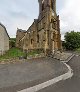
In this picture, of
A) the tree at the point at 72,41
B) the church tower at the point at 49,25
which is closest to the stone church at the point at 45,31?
the church tower at the point at 49,25

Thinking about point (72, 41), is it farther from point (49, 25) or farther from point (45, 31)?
point (45, 31)

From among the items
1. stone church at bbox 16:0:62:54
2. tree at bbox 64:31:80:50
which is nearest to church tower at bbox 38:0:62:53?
stone church at bbox 16:0:62:54

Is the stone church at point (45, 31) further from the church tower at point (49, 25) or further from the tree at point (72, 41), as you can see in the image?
the tree at point (72, 41)

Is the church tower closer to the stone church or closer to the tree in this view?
the stone church

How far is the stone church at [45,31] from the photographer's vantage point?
1433 inches

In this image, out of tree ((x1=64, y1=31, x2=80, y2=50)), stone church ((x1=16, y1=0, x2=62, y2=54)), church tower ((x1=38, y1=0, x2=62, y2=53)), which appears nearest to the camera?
church tower ((x1=38, y1=0, x2=62, y2=53))

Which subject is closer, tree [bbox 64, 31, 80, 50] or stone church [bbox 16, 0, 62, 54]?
stone church [bbox 16, 0, 62, 54]

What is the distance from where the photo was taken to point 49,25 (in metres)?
36.5

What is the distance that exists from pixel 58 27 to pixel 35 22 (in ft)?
21.9

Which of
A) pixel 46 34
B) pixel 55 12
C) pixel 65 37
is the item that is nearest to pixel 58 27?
pixel 55 12

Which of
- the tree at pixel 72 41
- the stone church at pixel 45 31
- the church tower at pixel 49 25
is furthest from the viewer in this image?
the tree at pixel 72 41

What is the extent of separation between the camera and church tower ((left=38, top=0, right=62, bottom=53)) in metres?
36.2

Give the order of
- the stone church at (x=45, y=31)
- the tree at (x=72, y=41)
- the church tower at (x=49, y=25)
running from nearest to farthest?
the church tower at (x=49, y=25), the stone church at (x=45, y=31), the tree at (x=72, y=41)

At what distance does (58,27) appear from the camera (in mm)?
42781
